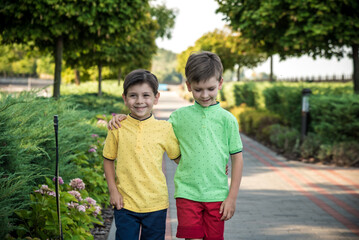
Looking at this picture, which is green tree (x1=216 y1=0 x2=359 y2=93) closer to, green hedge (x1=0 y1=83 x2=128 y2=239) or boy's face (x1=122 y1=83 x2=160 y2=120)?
green hedge (x1=0 y1=83 x2=128 y2=239)

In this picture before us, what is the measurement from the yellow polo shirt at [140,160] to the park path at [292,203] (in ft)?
6.50

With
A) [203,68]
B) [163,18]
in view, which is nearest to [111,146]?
[203,68]

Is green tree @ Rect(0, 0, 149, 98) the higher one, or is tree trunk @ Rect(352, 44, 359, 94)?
green tree @ Rect(0, 0, 149, 98)

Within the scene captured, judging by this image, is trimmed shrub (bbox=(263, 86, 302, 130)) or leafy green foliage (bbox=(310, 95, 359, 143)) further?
trimmed shrub (bbox=(263, 86, 302, 130))

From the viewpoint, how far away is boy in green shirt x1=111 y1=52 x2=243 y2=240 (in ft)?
8.70

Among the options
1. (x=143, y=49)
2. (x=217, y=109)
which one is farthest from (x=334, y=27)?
(x=143, y=49)

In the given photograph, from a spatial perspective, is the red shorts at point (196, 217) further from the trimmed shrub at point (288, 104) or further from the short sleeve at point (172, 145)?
the trimmed shrub at point (288, 104)

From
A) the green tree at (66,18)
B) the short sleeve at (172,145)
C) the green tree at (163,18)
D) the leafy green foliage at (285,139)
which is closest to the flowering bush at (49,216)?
the short sleeve at (172,145)

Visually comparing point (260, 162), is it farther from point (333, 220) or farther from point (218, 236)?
point (218, 236)

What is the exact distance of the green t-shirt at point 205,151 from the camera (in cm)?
267

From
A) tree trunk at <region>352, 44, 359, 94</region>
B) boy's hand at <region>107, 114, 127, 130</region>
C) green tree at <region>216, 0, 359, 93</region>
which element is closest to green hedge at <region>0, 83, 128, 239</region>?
boy's hand at <region>107, 114, 127, 130</region>

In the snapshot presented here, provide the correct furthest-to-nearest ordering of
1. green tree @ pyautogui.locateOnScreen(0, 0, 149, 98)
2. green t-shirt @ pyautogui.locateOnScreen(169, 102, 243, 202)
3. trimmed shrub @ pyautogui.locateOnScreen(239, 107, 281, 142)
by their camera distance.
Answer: trimmed shrub @ pyautogui.locateOnScreen(239, 107, 281, 142) < green tree @ pyautogui.locateOnScreen(0, 0, 149, 98) < green t-shirt @ pyautogui.locateOnScreen(169, 102, 243, 202)

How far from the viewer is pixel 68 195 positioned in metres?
3.43

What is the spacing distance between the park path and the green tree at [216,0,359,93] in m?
3.11
